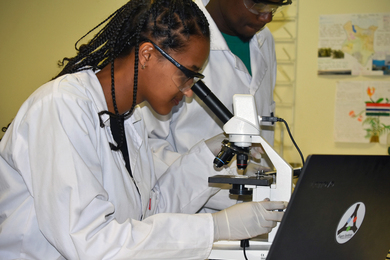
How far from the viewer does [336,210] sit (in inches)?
28.1

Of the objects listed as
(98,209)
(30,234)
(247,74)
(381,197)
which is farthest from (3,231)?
(247,74)

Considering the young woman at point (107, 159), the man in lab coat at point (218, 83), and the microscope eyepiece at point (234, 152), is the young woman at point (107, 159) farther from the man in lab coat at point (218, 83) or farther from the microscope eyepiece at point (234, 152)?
the man in lab coat at point (218, 83)

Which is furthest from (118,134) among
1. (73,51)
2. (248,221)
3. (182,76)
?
(73,51)

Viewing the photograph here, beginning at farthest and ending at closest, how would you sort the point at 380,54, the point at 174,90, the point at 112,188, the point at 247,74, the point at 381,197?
the point at 380,54, the point at 247,74, the point at 174,90, the point at 112,188, the point at 381,197

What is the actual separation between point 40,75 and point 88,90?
2.04 m

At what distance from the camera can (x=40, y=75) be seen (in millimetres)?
2756

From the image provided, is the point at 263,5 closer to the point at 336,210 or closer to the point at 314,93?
the point at 336,210

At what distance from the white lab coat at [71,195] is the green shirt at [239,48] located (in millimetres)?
853

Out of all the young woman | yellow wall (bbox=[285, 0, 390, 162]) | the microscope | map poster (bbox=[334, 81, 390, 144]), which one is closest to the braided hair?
the young woman

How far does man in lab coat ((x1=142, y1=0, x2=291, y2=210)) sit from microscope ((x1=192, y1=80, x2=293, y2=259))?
1.34 ft

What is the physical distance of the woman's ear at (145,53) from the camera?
1.01m

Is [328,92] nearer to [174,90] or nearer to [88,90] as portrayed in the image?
[174,90]

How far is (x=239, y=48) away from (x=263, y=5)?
0.33 meters

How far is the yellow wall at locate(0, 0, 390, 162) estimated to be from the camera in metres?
2.61
